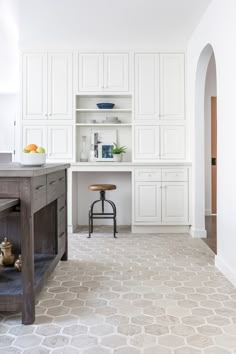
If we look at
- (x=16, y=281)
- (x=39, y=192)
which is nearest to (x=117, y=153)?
(x=39, y=192)

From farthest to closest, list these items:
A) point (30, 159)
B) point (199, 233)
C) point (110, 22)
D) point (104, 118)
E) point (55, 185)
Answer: point (104, 118)
point (199, 233)
point (110, 22)
point (55, 185)
point (30, 159)

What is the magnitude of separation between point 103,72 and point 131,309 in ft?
11.2

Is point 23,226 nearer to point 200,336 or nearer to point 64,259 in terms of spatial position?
point 200,336

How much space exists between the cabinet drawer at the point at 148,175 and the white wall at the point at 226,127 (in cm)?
157

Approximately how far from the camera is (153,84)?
4.74 meters

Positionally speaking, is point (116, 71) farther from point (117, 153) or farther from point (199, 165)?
point (199, 165)

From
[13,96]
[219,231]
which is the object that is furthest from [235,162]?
[13,96]

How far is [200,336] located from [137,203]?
281cm

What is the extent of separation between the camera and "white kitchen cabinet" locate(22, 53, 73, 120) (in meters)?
4.72

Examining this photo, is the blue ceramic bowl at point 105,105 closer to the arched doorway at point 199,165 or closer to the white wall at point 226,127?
the arched doorway at point 199,165

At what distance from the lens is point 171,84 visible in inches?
187

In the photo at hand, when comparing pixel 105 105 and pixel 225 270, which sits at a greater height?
pixel 105 105

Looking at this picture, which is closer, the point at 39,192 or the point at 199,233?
the point at 39,192

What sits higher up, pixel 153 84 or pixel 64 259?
pixel 153 84
